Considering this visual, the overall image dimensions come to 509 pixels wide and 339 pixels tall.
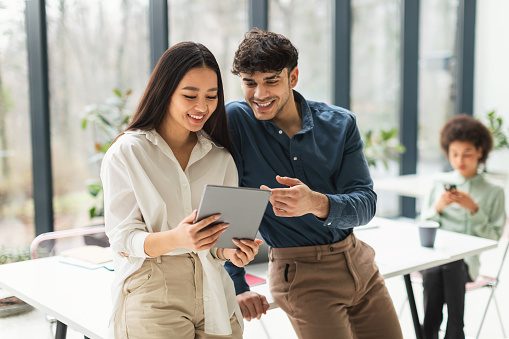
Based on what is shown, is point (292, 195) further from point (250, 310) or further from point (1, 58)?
point (1, 58)

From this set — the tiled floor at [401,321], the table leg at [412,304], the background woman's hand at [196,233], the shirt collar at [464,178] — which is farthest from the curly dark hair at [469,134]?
the background woman's hand at [196,233]

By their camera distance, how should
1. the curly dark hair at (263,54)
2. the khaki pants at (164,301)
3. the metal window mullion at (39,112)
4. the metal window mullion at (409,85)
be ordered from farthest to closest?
the metal window mullion at (409,85), the metal window mullion at (39,112), the curly dark hair at (263,54), the khaki pants at (164,301)

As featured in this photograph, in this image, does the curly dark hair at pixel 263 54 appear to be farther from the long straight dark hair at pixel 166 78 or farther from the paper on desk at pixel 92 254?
the paper on desk at pixel 92 254

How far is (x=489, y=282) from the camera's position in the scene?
2.96 metres

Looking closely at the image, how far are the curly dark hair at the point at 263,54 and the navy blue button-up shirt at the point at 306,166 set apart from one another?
19 centimetres

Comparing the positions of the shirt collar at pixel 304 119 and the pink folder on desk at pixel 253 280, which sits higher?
the shirt collar at pixel 304 119

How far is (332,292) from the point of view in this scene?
1907 millimetres

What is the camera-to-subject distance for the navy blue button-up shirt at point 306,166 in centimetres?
194

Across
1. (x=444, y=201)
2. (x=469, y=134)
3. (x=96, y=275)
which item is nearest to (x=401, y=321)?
(x=444, y=201)

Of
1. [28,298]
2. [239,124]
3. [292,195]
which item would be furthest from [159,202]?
[28,298]

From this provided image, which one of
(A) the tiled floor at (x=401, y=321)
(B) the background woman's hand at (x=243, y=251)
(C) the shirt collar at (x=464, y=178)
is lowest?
(A) the tiled floor at (x=401, y=321)

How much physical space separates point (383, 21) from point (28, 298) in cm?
483

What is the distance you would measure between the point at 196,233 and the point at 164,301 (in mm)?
251

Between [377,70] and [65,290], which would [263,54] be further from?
[377,70]
